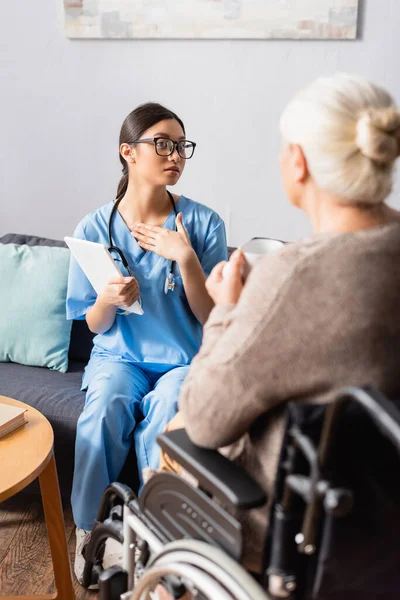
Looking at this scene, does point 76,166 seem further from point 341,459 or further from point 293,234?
point 341,459

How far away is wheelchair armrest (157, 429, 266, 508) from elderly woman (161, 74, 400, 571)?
25mm

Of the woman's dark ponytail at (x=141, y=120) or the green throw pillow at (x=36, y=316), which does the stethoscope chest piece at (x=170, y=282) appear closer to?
the woman's dark ponytail at (x=141, y=120)

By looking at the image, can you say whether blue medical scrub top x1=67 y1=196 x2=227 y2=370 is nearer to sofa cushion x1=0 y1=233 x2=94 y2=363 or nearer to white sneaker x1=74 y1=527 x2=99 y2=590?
sofa cushion x1=0 y1=233 x2=94 y2=363

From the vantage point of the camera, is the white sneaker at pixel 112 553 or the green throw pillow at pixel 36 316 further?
the green throw pillow at pixel 36 316

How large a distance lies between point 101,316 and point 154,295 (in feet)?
0.50

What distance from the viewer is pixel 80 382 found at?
2170 mm

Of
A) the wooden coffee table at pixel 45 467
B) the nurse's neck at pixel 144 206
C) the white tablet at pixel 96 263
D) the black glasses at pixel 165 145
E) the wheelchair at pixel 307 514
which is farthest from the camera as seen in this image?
the nurse's neck at pixel 144 206

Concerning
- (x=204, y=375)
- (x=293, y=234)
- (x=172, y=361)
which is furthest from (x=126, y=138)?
(x=204, y=375)

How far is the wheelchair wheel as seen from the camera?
3.09 feet

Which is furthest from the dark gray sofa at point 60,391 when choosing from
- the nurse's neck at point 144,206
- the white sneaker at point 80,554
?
the nurse's neck at point 144,206

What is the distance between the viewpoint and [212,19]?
2.46m

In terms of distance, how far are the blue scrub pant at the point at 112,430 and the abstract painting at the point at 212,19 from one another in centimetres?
125

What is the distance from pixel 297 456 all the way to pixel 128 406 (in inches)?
38.0

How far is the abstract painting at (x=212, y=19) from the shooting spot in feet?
7.68
